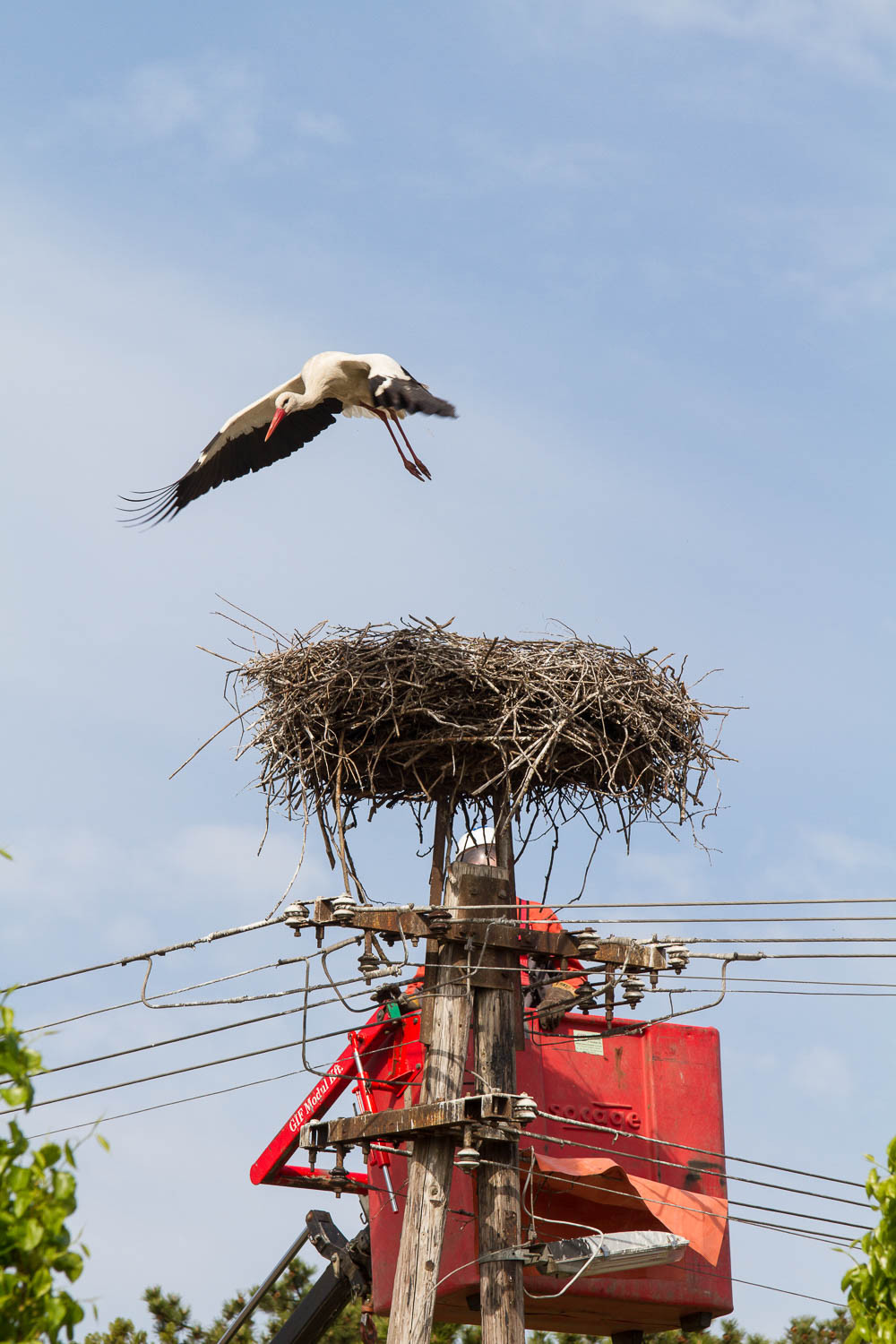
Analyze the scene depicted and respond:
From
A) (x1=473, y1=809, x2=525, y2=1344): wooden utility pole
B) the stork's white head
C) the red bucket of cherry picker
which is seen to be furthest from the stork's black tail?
the red bucket of cherry picker

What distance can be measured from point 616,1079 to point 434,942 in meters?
2.42

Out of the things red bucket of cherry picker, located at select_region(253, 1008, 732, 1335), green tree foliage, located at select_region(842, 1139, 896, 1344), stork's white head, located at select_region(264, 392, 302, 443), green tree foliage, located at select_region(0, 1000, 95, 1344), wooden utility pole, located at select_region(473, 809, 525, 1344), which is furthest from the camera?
stork's white head, located at select_region(264, 392, 302, 443)

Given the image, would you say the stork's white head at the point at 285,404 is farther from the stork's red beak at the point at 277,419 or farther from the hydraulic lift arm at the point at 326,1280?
the hydraulic lift arm at the point at 326,1280

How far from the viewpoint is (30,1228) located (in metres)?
3.06

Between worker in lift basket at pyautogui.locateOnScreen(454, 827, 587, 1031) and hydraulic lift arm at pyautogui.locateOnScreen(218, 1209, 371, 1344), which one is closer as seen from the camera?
worker in lift basket at pyautogui.locateOnScreen(454, 827, 587, 1031)

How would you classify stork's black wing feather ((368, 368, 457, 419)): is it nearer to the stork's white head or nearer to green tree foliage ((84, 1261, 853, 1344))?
the stork's white head

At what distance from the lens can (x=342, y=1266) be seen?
432 inches

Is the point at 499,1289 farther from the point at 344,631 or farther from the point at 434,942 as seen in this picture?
the point at 344,631

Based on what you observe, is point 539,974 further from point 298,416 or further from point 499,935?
point 298,416

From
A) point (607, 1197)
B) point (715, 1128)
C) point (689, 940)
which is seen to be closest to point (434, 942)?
point (689, 940)

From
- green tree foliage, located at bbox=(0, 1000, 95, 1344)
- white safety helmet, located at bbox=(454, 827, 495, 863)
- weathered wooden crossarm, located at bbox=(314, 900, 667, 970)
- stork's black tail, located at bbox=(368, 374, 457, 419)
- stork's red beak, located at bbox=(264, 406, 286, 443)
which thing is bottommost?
green tree foliage, located at bbox=(0, 1000, 95, 1344)

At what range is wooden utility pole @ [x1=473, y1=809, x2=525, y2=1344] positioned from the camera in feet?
25.5

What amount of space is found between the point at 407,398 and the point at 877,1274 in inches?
223

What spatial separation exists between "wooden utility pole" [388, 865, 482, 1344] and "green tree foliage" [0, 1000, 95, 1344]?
4.81 meters
